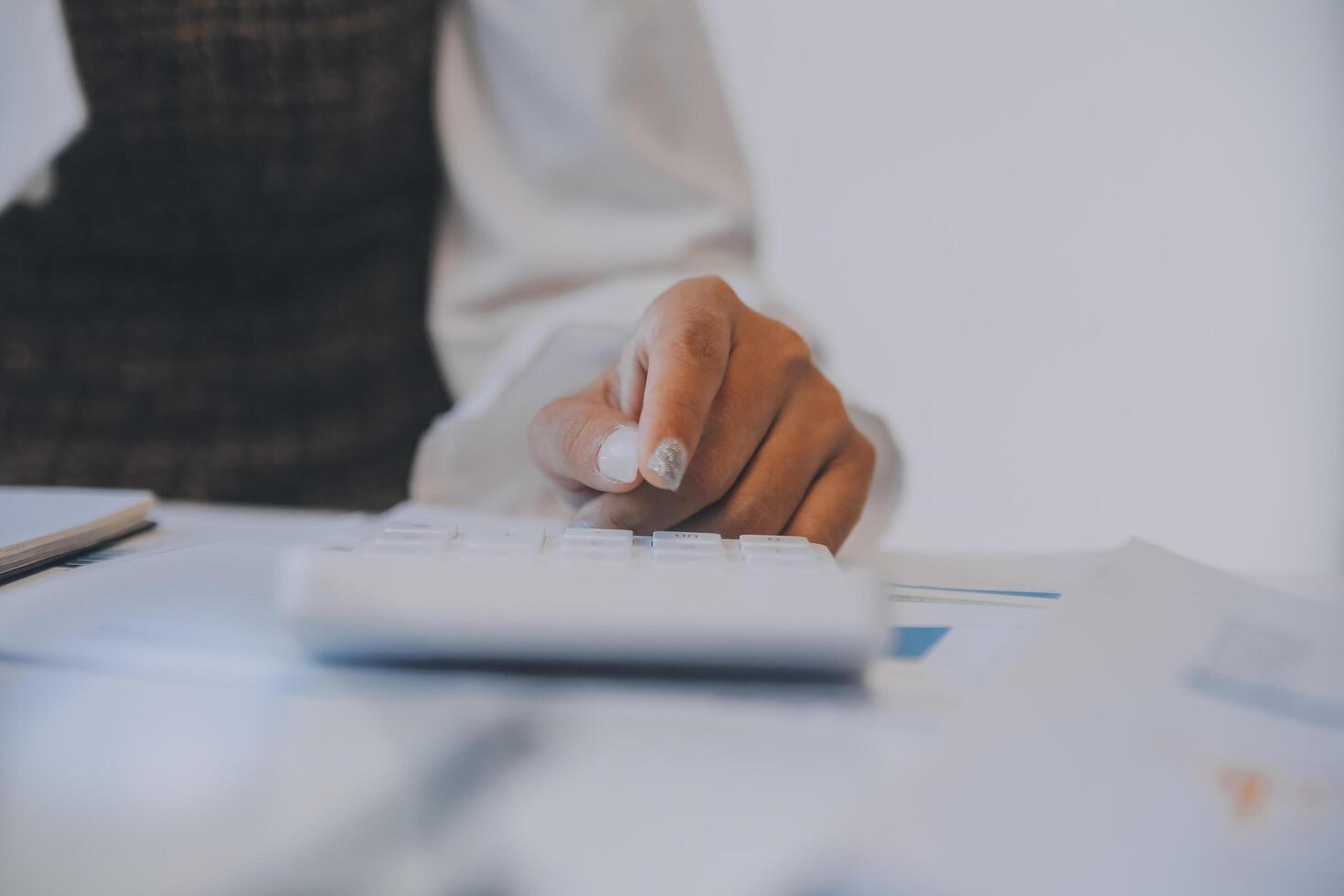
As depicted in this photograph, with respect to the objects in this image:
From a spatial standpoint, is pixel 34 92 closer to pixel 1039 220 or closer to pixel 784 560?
pixel 784 560

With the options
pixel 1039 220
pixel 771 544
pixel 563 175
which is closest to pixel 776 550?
pixel 771 544

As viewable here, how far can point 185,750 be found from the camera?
152 millimetres

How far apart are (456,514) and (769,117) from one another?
2.02 feet


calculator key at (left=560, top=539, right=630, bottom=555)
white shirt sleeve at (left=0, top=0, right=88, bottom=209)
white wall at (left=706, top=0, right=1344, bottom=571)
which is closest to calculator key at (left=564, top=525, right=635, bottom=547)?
calculator key at (left=560, top=539, right=630, bottom=555)

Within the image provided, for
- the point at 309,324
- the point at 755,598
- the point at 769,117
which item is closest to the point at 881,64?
the point at 769,117

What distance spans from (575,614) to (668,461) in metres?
0.07

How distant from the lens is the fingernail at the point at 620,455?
233 mm

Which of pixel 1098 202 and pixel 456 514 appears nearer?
pixel 456 514

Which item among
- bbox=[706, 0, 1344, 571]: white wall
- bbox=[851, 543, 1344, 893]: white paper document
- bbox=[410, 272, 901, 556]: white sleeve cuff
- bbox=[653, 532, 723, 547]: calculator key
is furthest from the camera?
bbox=[706, 0, 1344, 571]: white wall

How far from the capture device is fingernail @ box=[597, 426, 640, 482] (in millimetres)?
233

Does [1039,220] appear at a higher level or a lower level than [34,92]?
lower

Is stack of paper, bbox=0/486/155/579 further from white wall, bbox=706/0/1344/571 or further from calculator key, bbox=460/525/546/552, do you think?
white wall, bbox=706/0/1344/571

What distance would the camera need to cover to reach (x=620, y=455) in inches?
9.3

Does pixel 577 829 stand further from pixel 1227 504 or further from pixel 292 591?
pixel 1227 504
